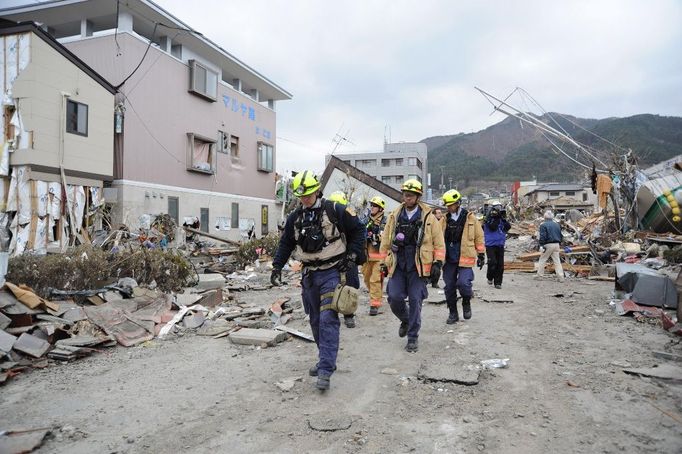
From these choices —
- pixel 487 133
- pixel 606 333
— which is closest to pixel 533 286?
pixel 606 333

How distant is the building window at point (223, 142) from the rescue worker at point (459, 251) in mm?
18366

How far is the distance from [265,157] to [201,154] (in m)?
5.85

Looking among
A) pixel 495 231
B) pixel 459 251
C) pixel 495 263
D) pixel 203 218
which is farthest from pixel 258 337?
pixel 203 218

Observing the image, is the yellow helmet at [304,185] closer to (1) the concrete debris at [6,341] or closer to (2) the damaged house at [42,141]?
(1) the concrete debris at [6,341]

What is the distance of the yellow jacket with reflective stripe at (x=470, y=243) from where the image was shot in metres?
6.43

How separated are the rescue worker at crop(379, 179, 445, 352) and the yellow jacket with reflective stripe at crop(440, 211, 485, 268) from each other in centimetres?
103

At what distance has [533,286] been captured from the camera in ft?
35.3

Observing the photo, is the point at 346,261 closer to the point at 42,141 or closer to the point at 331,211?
the point at 331,211

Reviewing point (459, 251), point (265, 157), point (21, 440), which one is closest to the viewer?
point (21, 440)

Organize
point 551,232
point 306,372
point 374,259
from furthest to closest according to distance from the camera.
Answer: point 551,232 < point 374,259 < point 306,372

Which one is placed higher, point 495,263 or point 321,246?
point 321,246

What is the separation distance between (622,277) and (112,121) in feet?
55.2

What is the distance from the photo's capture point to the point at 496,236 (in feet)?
A: 31.4

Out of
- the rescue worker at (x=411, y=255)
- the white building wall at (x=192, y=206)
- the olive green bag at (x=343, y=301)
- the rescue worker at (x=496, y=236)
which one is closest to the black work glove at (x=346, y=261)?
the olive green bag at (x=343, y=301)
